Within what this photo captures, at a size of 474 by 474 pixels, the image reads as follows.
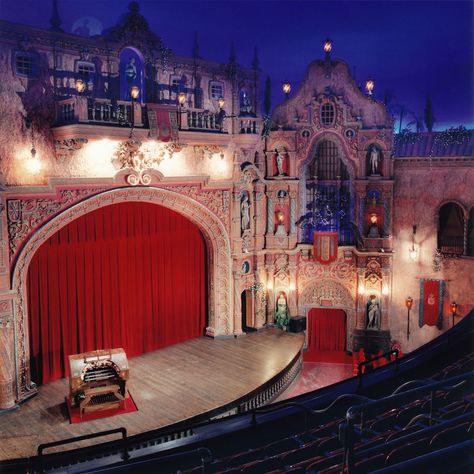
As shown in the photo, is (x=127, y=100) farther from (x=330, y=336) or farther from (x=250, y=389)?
(x=330, y=336)

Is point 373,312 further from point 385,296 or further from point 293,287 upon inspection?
point 293,287

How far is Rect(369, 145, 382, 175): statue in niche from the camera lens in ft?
73.6

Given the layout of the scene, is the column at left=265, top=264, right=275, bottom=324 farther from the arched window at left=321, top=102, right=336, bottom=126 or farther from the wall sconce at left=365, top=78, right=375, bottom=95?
the wall sconce at left=365, top=78, right=375, bottom=95

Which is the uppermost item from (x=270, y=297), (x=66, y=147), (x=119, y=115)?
(x=119, y=115)

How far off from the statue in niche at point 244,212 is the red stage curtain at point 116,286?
5.72 feet

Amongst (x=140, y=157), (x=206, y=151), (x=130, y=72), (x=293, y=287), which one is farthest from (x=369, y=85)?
(x=140, y=157)

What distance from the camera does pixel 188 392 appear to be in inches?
655

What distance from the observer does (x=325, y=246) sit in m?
22.7

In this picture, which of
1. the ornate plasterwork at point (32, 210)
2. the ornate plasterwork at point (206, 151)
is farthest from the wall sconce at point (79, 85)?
the ornate plasterwork at point (206, 151)

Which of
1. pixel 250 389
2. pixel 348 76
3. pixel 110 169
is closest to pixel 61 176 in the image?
pixel 110 169

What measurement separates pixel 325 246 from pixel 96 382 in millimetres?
11151

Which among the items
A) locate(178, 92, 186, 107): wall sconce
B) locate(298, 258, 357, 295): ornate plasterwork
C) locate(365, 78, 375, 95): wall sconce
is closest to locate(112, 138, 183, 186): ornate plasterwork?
locate(178, 92, 186, 107): wall sconce

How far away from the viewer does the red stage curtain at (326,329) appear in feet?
77.8

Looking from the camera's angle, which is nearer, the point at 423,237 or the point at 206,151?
the point at 206,151
